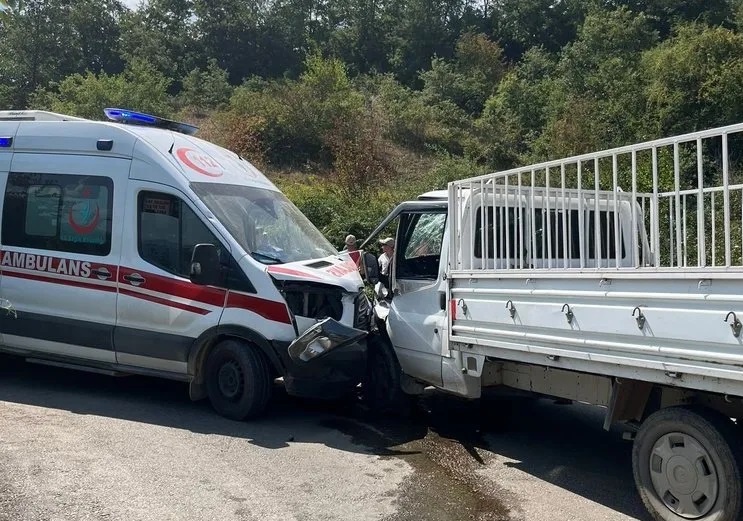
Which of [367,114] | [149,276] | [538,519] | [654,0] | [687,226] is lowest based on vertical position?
[538,519]

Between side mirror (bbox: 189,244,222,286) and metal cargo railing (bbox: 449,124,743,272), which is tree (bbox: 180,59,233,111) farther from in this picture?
metal cargo railing (bbox: 449,124,743,272)

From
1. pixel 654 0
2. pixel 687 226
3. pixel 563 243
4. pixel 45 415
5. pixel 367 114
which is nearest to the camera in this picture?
pixel 563 243

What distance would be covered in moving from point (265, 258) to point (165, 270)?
982mm

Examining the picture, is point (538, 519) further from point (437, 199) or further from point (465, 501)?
point (437, 199)

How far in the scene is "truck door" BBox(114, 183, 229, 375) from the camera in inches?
268

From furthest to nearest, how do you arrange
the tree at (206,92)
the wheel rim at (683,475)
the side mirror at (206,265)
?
the tree at (206,92), the side mirror at (206,265), the wheel rim at (683,475)

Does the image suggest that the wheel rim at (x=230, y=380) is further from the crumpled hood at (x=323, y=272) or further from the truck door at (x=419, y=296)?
the truck door at (x=419, y=296)

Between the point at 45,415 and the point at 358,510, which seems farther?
the point at 45,415

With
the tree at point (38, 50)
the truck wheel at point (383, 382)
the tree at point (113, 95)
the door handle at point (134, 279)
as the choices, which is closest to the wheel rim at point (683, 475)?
the truck wheel at point (383, 382)

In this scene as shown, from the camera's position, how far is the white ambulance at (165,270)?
661 cm

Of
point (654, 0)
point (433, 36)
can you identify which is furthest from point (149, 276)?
point (433, 36)

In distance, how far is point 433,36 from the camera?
59.8m

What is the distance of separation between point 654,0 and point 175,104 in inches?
1187

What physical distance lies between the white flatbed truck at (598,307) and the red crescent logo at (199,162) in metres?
1.81
